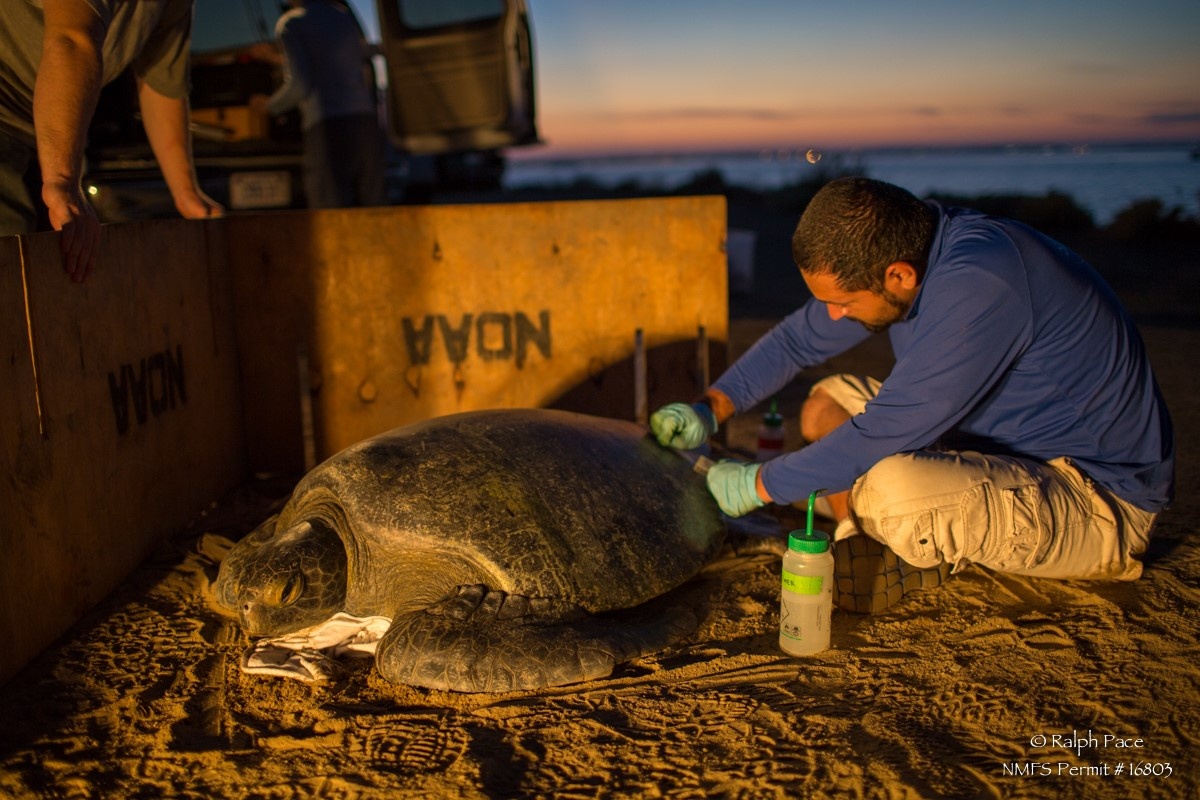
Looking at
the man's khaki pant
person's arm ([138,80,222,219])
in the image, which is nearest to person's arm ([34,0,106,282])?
person's arm ([138,80,222,219])

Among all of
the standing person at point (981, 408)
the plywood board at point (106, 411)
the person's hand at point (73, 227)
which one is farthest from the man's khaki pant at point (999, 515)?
the person's hand at point (73, 227)

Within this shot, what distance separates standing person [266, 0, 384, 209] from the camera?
6.08 metres

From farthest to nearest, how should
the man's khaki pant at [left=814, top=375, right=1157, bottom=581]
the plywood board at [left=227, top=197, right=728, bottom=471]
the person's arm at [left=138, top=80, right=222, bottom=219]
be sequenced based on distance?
the plywood board at [left=227, top=197, right=728, bottom=471] → the person's arm at [left=138, top=80, right=222, bottom=219] → the man's khaki pant at [left=814, top=375, right=1157, bottom=581]

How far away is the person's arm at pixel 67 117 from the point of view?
2965 millimetres

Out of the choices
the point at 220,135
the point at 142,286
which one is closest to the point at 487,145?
the point at 220,135

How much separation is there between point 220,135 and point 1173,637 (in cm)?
622

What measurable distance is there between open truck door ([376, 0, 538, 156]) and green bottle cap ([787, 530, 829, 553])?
576 centimetres

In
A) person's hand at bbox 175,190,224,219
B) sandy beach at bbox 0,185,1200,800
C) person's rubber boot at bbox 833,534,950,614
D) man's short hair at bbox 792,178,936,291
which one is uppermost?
person's hand at bbox 175,190,224,219

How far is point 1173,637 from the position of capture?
2.68 m

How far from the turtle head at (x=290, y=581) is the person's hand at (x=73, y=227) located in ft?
3.75

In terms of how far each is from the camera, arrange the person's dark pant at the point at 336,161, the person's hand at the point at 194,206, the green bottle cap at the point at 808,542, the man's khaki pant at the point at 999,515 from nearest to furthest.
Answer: the green bottle cap at the point at 808,542, the man's khaki pant at the point at 999,515, the person's hand at the point at 194,206, the person's dark pant at the point at 336,161

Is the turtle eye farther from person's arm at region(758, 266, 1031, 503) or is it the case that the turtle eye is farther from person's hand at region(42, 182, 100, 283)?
person's arm at region(758, 266, 1031, 503)

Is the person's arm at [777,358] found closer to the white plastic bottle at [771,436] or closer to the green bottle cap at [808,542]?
the white plastic bottle at [771,436]

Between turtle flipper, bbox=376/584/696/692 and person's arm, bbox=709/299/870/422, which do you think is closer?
turtle flipper, bbox=376/584/696/692
